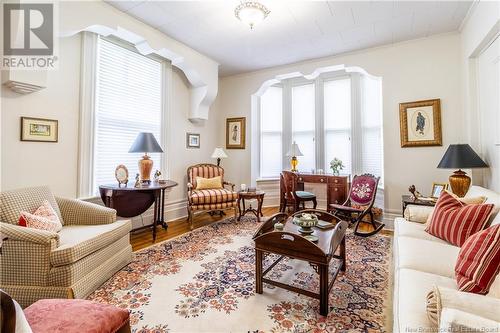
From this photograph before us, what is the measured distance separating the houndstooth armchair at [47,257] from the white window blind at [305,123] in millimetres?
4073

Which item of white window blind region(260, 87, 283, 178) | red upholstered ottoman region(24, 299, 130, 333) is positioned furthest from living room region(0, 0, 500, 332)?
white window blind region(260, 87, 283, 178)

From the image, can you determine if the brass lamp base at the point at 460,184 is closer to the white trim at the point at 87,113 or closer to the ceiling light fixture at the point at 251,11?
the ceiling light fixture at the point at 251,11

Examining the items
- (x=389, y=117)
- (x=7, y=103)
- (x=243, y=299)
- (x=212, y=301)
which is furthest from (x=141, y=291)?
(x=389, y=117)

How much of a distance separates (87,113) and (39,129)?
60cm

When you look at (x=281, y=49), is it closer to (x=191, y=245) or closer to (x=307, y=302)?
(x=191, y=245)

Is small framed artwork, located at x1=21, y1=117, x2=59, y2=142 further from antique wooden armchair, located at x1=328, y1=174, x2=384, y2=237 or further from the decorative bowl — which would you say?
antique wooden armchair, located at x1=328, y1=174, x2=384, y2=237

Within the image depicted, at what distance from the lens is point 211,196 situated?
153 inches

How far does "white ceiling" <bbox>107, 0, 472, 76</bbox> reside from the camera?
2869 mm

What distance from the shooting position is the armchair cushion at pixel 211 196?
3.79 meters

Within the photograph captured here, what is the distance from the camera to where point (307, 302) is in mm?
1919

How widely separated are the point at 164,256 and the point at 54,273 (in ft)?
3.64

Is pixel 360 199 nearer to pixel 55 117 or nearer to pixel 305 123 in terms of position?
pixel 305 123

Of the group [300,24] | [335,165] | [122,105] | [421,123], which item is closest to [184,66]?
[122,105]

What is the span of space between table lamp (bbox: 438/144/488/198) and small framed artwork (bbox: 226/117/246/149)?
3.54 m
